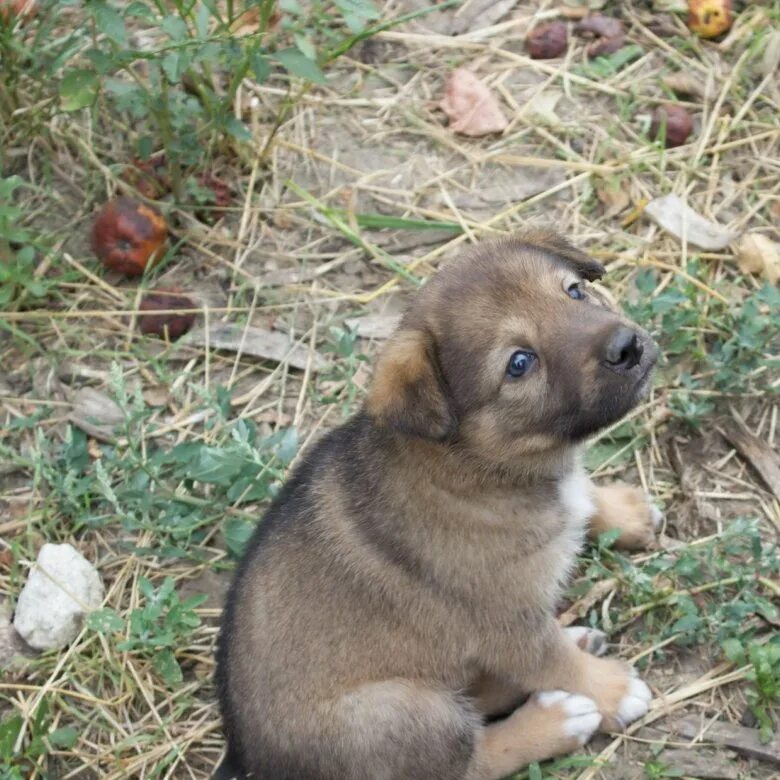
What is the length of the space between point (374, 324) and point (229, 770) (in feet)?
7.48

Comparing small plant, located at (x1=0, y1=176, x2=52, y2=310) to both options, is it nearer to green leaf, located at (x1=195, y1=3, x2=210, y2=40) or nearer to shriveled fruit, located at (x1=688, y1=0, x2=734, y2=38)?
green leaf, located at (x1=195, y1=3, x2=210, y2=40)

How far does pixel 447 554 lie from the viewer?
159 inches

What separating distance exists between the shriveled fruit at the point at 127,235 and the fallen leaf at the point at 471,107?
5.43 feet

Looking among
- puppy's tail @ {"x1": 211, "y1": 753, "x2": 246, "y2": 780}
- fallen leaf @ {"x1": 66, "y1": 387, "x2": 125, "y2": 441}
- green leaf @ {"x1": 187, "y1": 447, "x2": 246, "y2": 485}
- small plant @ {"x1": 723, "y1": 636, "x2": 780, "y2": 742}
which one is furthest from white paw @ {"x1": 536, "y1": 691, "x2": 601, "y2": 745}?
fallen leaf @ {"x1": 66, "y1": 387, "x2": 125, "y2": 441}

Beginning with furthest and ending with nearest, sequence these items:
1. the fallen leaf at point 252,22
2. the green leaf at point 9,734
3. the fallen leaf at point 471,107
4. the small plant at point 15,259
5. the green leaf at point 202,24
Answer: the fallen leaf at point 471,107, the fallen leaf at point 252,22, the small plant at point 15,259, the green leaf at point 202,24, the green leaf at point 9,734

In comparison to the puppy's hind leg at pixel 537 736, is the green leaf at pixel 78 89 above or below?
above

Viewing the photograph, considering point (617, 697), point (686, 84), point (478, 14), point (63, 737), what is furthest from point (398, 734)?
point (478, 14)

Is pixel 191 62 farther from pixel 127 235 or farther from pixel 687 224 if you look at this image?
pixel 687 224

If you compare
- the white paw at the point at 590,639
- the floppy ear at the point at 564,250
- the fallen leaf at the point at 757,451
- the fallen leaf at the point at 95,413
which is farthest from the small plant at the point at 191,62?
the white paw at the point at 590,639

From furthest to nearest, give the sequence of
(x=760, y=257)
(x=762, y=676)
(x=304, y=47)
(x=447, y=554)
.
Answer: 1. (x=760, y=257)
2. (x=304, y=47)
3. (x=762, y=676)
4. (x=447, y=554)

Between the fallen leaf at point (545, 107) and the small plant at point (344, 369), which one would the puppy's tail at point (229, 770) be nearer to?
the small plant at point (344, 369)

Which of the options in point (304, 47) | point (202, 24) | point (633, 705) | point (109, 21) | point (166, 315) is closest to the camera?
point (633, 705)

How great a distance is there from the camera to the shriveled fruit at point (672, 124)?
235 inches

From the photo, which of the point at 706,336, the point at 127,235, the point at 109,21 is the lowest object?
the point at 706,336
